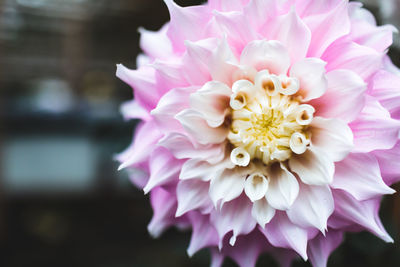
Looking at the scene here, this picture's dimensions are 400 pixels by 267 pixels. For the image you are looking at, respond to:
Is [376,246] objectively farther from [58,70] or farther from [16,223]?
[58,70]

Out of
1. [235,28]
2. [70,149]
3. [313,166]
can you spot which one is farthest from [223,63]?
[70,149]

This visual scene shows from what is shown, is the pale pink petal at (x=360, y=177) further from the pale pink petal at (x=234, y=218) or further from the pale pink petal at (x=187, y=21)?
the pale pink petal at (x=187, y=21)

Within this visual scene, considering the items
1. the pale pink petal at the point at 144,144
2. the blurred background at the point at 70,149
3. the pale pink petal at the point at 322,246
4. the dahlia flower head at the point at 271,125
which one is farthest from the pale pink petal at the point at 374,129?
the blurred background at the point at 70,149

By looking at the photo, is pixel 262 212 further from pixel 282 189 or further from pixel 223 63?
pixel 223 63

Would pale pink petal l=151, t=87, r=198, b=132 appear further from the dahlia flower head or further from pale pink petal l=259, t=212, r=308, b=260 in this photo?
pale pink petal l=259, t=212, r=308, b=260

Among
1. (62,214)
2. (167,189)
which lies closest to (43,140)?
(62,214)

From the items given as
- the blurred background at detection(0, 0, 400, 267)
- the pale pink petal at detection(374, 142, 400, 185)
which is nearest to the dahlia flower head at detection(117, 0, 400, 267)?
the pale pink petal at detection(374, 142, 400, 185)
